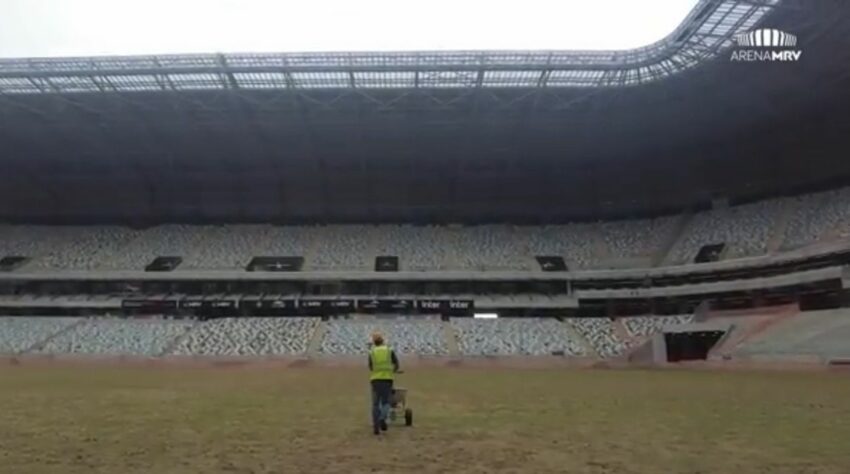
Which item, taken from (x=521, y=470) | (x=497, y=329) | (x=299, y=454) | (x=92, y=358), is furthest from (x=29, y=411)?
(x=497, y=329)

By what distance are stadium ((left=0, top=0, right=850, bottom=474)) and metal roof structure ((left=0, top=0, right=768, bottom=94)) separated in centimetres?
19

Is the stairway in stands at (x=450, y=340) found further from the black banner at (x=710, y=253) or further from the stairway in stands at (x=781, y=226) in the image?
the stairway in stands at (x=781, y=226)

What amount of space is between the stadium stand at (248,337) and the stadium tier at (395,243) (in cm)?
787

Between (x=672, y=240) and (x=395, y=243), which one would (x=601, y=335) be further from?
(x=395, y=243)

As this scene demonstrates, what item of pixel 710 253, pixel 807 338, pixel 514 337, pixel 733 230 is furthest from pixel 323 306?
pixel 807 338

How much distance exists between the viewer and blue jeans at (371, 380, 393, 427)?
13828 millimetres

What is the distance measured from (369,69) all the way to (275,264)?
2261 cm

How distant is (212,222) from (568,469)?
6738cm

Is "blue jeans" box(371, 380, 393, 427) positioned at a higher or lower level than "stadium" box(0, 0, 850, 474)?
lower

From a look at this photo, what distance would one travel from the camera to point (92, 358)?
48.1 meters

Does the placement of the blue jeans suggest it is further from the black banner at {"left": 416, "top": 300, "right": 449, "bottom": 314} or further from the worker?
the black banner at {"left": 416, "top": 300, "right": 449, "bottom": 314}

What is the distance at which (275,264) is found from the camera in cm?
6719

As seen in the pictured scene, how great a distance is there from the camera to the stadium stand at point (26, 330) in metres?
53.4

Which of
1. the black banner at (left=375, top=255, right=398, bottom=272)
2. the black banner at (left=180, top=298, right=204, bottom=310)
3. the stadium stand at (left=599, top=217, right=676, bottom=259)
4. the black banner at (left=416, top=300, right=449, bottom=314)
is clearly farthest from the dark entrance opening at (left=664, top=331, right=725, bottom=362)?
the black banner at (left=180, top=298, right=204, bottom=310)
